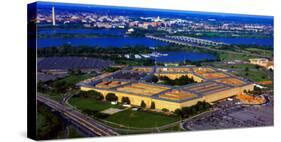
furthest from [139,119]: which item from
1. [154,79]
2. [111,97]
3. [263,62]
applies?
[263,62]

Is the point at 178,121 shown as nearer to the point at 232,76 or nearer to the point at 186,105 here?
the point at 186,105

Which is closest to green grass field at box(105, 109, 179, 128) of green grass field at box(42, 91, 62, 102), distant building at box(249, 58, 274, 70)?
green grass field at box(42, 91, 62, 102)

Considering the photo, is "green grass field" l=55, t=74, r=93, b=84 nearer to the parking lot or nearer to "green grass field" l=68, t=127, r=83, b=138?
"green grass field" l=68, t=127, r=83, b=138

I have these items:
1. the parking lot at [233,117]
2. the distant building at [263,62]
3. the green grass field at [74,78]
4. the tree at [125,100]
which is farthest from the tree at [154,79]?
the distant building at [263,62]

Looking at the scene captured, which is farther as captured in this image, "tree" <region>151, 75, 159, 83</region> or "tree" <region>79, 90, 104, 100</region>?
"tree" <region>151, 75, 159, 83</region>

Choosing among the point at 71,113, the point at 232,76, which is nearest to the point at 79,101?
the point at 71,113

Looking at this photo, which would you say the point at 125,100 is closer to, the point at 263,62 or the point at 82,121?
the point at 82,121
